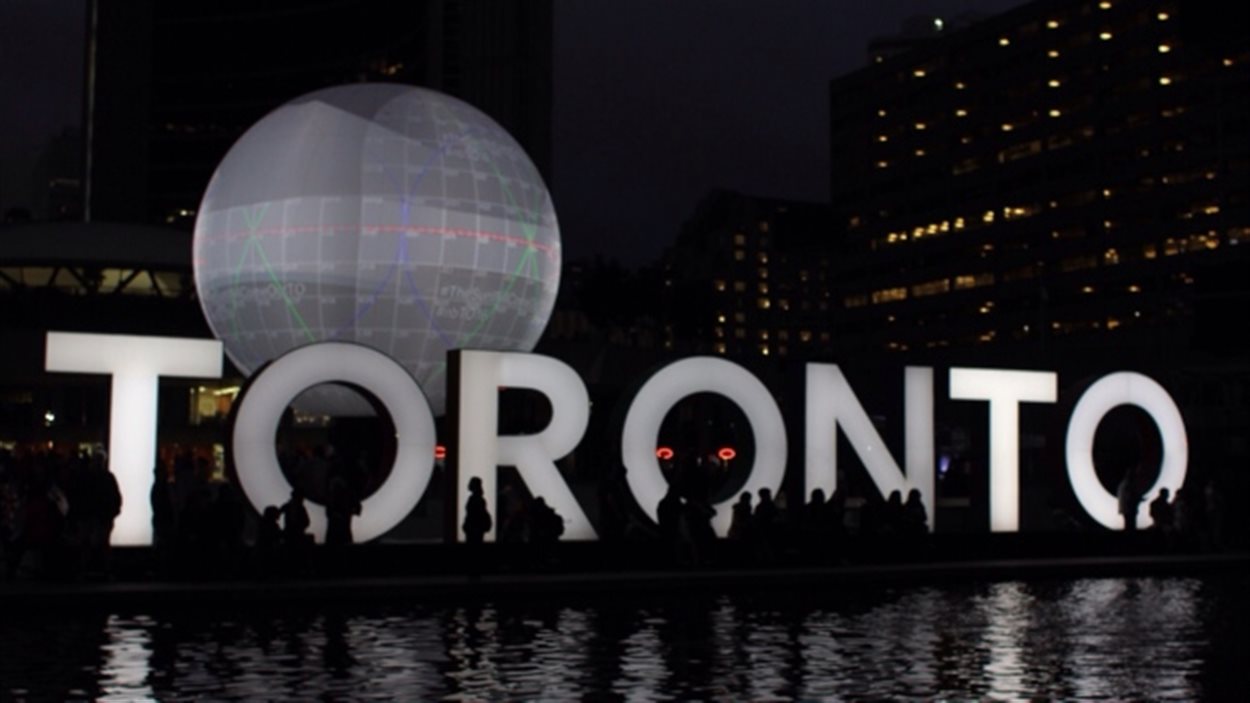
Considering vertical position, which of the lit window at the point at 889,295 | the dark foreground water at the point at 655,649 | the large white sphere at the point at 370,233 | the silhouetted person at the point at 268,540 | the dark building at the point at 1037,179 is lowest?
the dark foreground water at the point at 655,649

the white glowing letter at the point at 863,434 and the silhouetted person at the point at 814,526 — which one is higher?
the white glowing letter at the point at 863,434

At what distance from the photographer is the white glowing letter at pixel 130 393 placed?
87.8ft

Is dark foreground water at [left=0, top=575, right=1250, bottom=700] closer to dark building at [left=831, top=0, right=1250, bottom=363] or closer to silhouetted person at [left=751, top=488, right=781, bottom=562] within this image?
silhouetted person at [left=751, top=488, right=781, bottom=562]

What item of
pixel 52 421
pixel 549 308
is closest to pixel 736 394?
pixel 549 308

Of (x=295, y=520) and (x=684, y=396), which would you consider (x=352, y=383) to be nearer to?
(x=295, y=520)

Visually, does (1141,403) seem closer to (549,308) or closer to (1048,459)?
(1048,459)

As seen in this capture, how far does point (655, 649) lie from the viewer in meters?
17.4

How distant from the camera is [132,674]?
49.0 ft

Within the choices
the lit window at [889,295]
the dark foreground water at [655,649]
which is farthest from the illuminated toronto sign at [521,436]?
the lit window at [889,295]

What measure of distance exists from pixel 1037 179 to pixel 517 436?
134m

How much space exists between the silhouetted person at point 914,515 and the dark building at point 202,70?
91.9 meters

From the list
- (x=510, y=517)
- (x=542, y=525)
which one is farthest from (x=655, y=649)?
(x=510, y=517)

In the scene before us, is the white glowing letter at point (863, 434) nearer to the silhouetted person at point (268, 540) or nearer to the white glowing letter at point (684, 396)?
the white glowing letter at point (684, 396)

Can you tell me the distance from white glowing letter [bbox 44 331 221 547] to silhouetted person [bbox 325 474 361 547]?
272 centimetres
